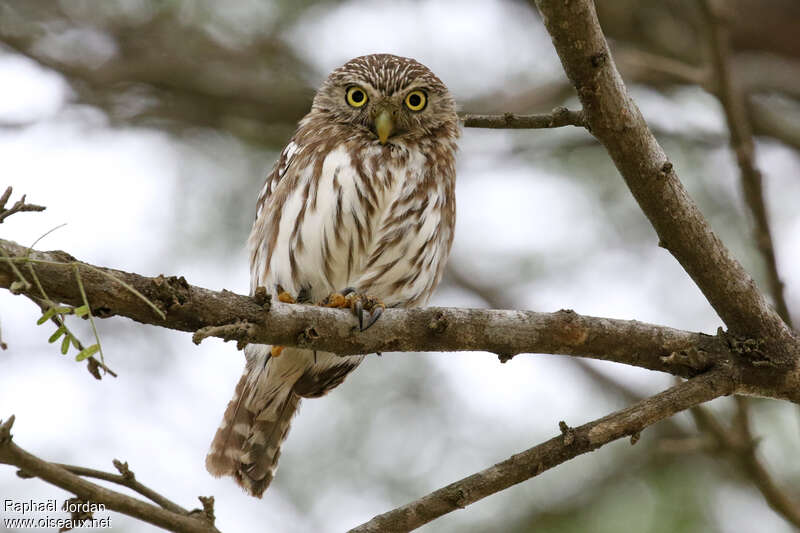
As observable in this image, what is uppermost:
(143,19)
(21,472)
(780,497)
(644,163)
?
(143,19)

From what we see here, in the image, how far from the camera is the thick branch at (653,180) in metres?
2.95

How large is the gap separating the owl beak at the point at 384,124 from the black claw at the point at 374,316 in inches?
64.6

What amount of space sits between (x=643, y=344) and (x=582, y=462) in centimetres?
404

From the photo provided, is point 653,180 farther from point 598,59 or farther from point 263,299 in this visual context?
point 263,299

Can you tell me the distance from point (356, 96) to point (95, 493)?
3108 millimetres

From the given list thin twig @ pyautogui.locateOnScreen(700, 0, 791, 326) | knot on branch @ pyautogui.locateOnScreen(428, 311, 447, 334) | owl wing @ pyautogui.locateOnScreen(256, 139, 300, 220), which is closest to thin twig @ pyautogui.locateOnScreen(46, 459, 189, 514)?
knot on branch @ pyautogui.locateOnScreen(428, 311, 447, 334)

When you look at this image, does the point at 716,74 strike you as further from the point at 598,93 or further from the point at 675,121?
the point at 675,121

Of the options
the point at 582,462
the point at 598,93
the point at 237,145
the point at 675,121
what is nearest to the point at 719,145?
the point at 675,121

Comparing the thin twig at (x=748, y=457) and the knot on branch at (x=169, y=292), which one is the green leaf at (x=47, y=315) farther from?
the thin twig at (x=748, y=457)

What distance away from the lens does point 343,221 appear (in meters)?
4.48

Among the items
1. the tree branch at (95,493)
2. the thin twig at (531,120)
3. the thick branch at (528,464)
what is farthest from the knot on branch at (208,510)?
the thin twig at (531,120)

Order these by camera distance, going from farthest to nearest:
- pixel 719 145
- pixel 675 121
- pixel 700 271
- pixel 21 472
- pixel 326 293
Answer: pixel 675 121 → pixel 719 145 → pixel 326 293 → pixel 700 271 → pixel 21 472

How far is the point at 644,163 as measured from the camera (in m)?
3.21

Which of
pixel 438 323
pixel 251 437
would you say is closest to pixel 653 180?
pixel 438 323
